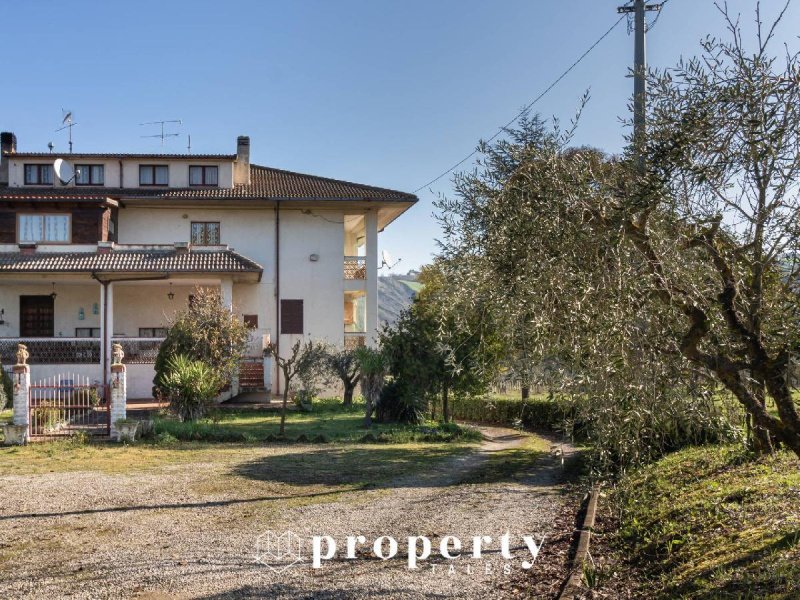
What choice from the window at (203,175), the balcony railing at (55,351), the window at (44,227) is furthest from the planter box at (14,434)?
the window at (203,175)

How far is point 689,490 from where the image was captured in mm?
10250

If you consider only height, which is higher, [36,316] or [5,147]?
[5,147]

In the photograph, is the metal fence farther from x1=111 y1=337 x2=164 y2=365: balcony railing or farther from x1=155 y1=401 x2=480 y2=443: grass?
x1=111 y1=337 x2=164 y2=365: balcony railing

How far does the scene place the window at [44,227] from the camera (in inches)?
1103

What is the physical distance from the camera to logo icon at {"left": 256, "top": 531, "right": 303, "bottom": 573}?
782cm

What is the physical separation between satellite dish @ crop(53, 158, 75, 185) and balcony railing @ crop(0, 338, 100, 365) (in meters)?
7.32

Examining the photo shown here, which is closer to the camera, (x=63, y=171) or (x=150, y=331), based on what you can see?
(x=150, y=331)

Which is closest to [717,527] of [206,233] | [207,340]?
[207,340]

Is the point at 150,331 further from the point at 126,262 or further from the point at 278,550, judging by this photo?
the point at 278,550

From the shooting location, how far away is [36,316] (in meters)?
29.0

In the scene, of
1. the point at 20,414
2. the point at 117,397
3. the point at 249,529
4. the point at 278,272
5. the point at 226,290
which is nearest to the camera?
the point at 249,529

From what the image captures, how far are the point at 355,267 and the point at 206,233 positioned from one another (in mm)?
6150

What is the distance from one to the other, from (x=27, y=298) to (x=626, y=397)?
28320 millimetres

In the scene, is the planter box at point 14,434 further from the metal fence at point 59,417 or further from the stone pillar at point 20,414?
the metal fence at point 59,417
